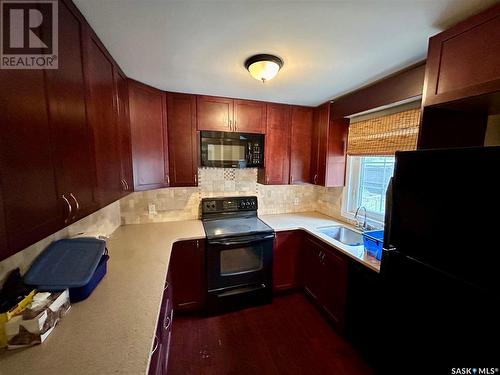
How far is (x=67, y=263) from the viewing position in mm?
1083

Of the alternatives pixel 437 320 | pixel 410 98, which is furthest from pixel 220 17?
pixel 437 320

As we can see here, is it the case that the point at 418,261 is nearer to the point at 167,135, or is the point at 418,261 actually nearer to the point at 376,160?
the point at 376,160

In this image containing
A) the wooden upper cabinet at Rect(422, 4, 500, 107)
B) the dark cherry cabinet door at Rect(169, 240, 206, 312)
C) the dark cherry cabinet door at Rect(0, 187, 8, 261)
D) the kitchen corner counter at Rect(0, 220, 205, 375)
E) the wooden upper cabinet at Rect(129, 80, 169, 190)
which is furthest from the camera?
the dark cherry cabinet door at Rect(169, 240, 206, 312)

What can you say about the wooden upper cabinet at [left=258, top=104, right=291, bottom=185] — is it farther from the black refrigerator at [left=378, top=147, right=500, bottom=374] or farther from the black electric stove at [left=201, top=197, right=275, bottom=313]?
Result: the black refrigerator at [left=378, top=147, right=500, bottom=374]

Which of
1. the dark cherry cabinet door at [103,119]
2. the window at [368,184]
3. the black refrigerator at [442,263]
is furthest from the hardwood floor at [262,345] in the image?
the dark cherry cabinet door at [103,119]

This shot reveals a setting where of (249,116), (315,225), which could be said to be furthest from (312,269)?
(249,116)

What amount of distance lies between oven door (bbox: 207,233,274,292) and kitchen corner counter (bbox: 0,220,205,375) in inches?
24.3

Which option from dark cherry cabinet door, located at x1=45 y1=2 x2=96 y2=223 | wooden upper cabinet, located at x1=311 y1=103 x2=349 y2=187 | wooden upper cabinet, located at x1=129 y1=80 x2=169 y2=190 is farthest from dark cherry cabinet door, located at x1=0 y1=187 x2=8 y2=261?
wooden upper cabinet, located at x1=311 y1=103 x2=349 y2=187

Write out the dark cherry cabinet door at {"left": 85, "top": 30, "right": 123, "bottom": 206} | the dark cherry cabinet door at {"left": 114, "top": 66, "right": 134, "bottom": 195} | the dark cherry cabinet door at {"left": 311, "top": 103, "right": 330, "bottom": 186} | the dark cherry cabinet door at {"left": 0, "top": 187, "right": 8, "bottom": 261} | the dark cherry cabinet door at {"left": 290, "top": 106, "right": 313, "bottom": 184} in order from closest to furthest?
the dark cherry cabinet door at {"left": 0, "top": 187, "right": 8, "bottom": 261} < the dark cherry cabinet door at {"left": 85, "top": 30, "right": 123, "bottom": 206} < the dark cherry cabinet door at {"left": 114, "top": 66, "right": 134, "bottom": 195} < the dark cherry cabinet door at {"left": 311, "top": 103, "right": 330, "bottom": 186} < the dark cherry cabinet door at {"left": 290, "top": 106, "right": 313, "bottom": 184}

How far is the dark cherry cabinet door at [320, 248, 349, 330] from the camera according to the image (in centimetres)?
179

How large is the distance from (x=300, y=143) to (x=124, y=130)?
6.16 ft

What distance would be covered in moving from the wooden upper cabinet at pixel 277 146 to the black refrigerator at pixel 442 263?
4.77 feet

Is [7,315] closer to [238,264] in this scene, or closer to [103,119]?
[103,119]

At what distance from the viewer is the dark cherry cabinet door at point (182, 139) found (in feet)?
6.70
